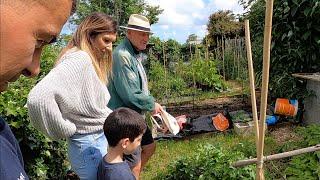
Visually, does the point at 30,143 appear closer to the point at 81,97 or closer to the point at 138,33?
the point at 138,33

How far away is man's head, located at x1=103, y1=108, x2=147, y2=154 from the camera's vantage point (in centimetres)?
264

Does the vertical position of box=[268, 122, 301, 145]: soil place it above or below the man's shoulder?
below

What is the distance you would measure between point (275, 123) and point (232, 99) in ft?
8.85

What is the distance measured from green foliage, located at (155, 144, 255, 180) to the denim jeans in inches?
53.7

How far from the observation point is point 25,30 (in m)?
0.60

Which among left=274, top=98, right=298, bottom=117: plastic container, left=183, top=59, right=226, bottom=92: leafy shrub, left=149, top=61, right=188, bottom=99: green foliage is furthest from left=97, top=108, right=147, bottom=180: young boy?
left=183, top=59, right=226, bottom=92: leafy shrub

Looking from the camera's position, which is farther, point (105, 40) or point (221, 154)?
point (221, 154)

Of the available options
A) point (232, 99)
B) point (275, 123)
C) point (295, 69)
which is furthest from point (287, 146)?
point (232, 99)

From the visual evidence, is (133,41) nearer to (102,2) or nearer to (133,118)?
(133,118)

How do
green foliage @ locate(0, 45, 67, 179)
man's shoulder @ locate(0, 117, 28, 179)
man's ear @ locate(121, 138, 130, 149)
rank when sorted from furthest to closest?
green foliage @ locate(0, 45, 67, 179) < man's ear @ locate(121, 138, 130, 149) < man's shoulder @ locate(0, 117, 28, 179)

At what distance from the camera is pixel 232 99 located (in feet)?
31.5

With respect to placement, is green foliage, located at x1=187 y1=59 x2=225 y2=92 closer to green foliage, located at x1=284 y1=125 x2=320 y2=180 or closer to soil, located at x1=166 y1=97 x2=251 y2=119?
soil, located at x1=166 y1=97 x2=251 y2=119

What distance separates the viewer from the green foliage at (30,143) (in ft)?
11.4

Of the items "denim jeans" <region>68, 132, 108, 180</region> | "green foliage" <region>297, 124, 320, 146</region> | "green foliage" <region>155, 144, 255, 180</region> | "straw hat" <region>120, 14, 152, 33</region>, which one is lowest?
"green foliage" <region>155, 144, 255, 180</region>
